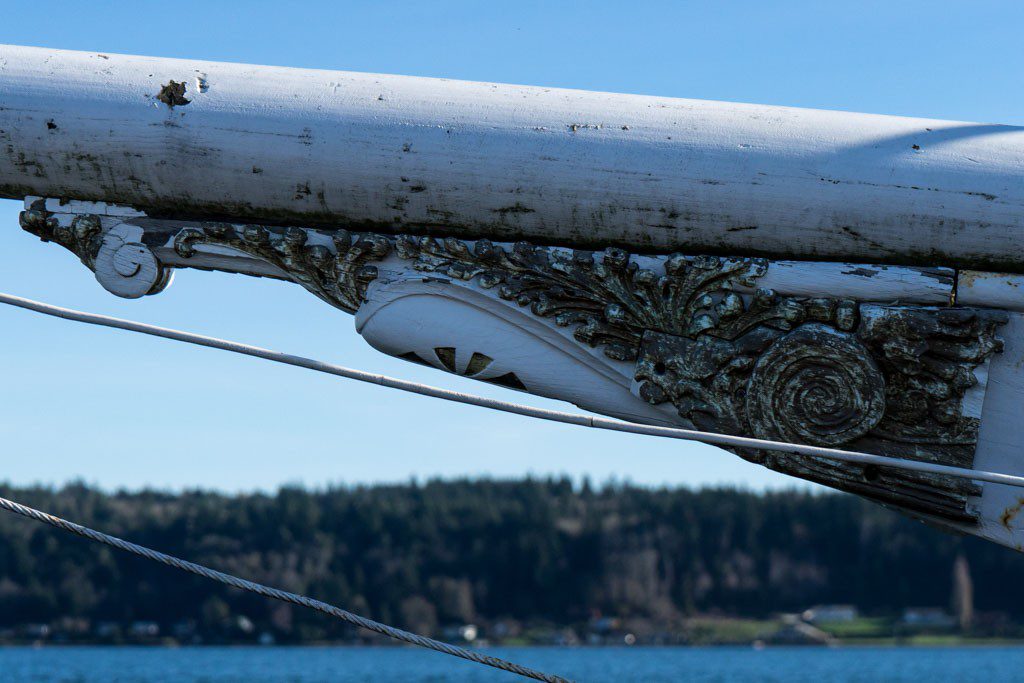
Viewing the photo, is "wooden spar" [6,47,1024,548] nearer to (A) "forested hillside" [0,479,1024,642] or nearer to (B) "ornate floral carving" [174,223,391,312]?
(B) "ornate floral carving" [174,223,391,312]

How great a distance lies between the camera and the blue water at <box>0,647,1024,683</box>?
73.0 m

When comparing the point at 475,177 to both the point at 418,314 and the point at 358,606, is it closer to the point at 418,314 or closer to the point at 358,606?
the point at 418,314

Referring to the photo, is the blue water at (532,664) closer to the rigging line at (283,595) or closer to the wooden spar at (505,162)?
the rigging line at (283,595)

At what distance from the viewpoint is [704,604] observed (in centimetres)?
10275

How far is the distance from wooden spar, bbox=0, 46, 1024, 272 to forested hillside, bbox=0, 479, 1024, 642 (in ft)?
303

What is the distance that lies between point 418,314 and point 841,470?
3.40ft

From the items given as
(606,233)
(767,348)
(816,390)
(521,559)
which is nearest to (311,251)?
(606,233)

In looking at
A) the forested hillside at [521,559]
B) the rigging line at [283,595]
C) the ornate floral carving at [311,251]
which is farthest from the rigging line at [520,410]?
Result: the forested hillside at [521,559]

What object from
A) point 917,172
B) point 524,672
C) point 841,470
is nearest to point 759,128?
point 917,172

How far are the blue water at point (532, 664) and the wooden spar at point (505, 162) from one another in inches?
2119

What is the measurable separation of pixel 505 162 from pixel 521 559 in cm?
9846

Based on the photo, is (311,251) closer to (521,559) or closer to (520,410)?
(520,410)

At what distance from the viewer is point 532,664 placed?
3361 inches

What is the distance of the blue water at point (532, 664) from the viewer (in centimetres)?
7300
